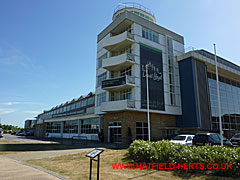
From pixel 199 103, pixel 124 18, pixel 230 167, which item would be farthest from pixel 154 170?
pixel 124 18

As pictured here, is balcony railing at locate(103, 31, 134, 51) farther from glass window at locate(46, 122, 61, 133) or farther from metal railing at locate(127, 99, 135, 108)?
glass window at locate(46, 122, 61, 133)

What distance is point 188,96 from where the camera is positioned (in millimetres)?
29094

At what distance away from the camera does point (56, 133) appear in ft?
158

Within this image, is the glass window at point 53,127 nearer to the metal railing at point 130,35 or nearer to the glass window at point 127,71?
the glass window at point 127,71

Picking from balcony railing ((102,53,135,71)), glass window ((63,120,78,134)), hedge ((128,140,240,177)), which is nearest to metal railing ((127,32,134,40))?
balcony railing ((102,53,135,71))

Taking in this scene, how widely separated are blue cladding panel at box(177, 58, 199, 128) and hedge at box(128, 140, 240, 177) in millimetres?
19793

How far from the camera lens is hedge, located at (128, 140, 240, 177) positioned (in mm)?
6699

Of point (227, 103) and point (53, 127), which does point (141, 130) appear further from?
point (53, 127)

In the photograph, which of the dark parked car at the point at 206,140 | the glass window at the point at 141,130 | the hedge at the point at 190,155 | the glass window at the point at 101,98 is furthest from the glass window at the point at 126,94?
the hedge at the point at 190,155

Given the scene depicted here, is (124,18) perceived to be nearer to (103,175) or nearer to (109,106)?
(109,106)

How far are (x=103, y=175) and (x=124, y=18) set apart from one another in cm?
2471

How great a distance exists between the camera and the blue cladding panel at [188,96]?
2775 cm

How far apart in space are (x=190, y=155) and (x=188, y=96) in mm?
22828

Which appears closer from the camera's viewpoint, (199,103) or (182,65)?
(199,103)
